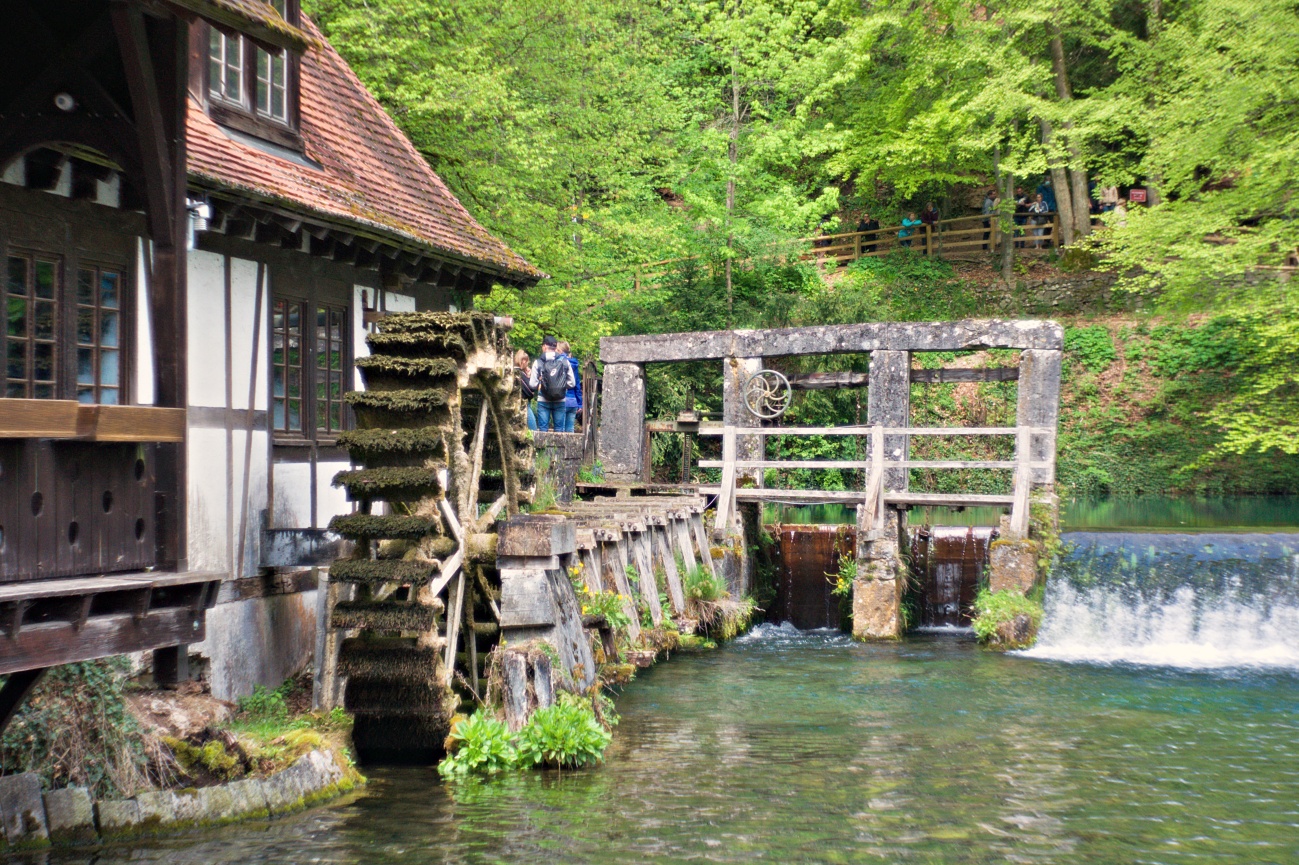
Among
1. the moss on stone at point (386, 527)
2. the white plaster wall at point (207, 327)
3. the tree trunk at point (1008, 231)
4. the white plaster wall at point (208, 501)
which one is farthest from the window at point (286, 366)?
the tree trunk at point (1008, 231)

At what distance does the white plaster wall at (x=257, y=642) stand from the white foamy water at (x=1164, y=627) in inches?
336

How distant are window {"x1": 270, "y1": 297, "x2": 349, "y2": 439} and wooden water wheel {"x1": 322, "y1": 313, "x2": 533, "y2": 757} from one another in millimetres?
951

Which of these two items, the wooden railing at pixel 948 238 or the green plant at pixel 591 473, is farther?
the wooden railing at pixel 948 238

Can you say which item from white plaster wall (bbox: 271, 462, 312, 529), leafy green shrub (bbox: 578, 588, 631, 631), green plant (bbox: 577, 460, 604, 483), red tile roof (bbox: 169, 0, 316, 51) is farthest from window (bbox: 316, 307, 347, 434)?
green plant (bbox: 577, 460, 604, 483)

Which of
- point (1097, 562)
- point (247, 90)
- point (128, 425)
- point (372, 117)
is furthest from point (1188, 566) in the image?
point (128, 425)

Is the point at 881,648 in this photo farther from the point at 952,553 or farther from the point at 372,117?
the point at 372,117

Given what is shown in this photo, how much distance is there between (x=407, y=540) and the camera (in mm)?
9680

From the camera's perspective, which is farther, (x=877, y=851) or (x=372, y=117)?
(x=372, y=117)

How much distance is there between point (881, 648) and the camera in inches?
596

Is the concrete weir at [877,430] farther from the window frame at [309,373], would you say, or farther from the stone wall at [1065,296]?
the stone wall at [1065,296]

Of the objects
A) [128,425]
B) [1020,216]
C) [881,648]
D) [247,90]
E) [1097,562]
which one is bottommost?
[881,648]

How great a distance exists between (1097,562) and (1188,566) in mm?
1116

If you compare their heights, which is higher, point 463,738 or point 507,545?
point 507,545

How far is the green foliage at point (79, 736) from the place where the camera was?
6984mm
